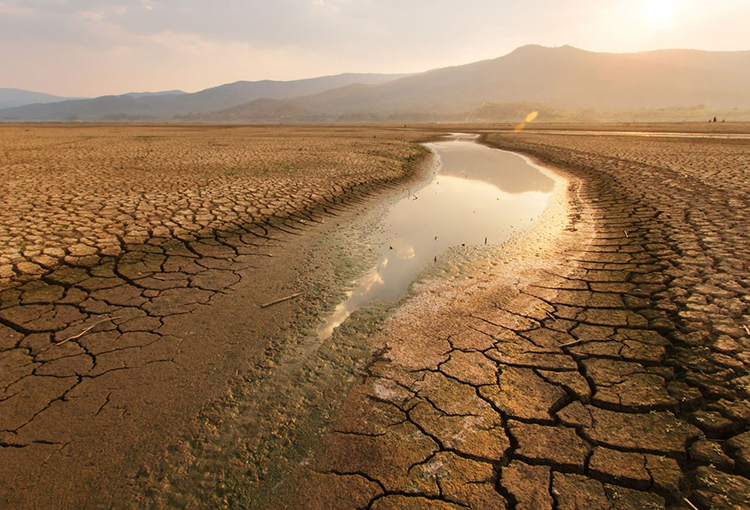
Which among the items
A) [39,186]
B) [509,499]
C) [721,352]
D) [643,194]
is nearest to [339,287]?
[509,499]

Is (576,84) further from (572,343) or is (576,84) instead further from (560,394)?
(560,394)

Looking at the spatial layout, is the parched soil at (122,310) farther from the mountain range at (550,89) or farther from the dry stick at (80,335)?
the mountain range at (550,89)

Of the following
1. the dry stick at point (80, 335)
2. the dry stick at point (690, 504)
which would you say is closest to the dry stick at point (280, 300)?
the dry stick at point (80, 335)

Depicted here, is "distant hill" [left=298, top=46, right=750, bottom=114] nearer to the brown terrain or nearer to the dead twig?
the brown terrain

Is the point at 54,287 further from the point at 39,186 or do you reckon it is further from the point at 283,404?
the point at 39,186

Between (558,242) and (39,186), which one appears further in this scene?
(39,186)

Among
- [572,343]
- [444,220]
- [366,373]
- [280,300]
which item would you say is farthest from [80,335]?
[444,220]
